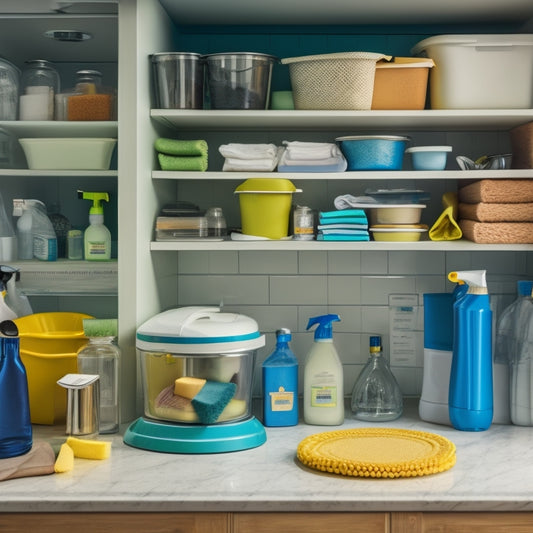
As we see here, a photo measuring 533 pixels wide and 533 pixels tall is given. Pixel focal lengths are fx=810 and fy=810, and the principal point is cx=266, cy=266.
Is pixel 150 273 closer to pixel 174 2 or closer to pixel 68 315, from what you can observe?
pixel 68 315

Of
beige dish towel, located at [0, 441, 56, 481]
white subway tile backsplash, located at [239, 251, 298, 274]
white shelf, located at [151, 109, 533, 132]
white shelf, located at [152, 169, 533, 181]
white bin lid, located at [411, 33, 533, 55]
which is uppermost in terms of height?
white bin lid, located at [411, 33, 533, 55]

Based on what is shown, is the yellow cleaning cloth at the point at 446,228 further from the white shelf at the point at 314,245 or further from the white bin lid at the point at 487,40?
the white bin lid at the point at 487,40

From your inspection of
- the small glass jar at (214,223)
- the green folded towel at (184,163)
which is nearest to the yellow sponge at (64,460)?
the small glass jar at (214,223)

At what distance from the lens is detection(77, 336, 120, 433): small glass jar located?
2.31 metres

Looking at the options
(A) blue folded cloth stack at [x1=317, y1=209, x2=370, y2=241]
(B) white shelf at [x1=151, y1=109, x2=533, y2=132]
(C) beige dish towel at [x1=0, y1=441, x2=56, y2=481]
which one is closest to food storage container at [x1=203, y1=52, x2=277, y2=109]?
(B) white shelf at [x1=151, y1=109, x2=533, y2=132]

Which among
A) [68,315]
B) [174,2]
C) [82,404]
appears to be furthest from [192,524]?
[174,2]

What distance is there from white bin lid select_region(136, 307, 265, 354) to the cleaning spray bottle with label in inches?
10.4

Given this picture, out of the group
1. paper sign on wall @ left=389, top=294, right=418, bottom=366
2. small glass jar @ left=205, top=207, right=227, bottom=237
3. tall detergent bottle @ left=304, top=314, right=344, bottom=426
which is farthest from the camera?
paper sign on wall @ left=389, top=294, right=418, bottom=366

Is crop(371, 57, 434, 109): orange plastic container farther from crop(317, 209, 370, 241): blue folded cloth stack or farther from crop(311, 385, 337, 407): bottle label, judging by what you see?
crop(311, 385, 337, 407): bottle label

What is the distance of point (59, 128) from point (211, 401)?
0.94 metres

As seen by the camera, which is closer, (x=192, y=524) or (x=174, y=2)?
(x=192, y=524)

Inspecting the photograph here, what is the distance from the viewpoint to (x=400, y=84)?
97.2 inches

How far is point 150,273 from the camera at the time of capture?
250 cm

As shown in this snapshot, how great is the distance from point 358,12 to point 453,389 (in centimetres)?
121
